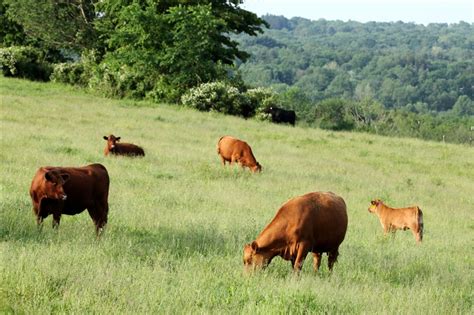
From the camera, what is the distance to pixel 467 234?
16188mm

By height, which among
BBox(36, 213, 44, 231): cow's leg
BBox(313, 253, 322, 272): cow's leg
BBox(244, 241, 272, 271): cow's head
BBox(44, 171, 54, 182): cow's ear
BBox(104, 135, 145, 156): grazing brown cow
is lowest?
BBox(104, 135, 145, 156): grazing brown cow

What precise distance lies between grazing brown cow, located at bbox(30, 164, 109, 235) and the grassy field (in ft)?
1.14

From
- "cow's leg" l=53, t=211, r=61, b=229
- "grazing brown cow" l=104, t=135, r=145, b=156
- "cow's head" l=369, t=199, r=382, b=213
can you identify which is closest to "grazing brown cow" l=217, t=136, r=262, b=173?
"grazing brown cow" l=104, t=135, r=145, b=156

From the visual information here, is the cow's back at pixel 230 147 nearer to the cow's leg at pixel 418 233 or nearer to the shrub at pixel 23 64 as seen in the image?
the cow's leg at pixel 418 233

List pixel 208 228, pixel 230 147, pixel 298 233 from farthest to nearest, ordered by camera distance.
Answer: pixel 230 147 < pixel 208 228 < pixel 298 233

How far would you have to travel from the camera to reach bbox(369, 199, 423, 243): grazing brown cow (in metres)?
14.9

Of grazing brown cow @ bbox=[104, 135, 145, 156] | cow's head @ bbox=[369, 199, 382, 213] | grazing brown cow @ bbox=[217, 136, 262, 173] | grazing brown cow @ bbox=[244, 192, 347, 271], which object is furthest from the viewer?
grazing brown cow @ bbox=[217, 136, 262, 173]

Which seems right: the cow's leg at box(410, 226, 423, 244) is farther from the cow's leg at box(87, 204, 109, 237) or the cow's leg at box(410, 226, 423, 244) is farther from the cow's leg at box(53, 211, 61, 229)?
the cow's leg at box(53, 211, 61, 229)

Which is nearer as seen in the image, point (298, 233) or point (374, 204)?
point (298, 233)

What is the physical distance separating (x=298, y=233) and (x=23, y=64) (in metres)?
40.7

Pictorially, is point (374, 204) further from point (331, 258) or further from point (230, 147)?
point (230, 147)

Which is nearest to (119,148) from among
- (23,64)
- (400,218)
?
(400,218)

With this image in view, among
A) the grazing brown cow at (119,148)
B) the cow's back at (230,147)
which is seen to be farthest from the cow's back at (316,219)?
the grazing brown cow at (119,148)

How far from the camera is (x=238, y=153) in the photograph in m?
21.5
